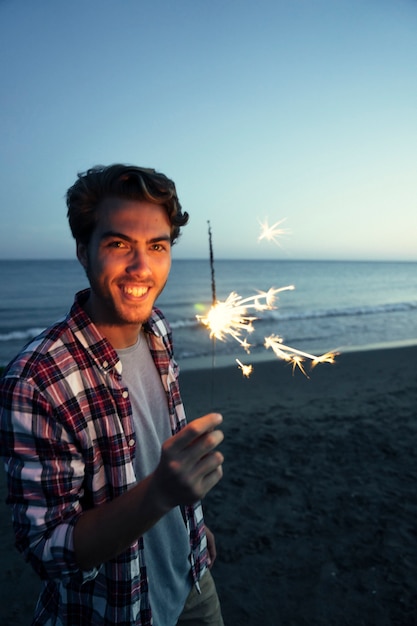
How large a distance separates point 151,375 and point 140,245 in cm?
88

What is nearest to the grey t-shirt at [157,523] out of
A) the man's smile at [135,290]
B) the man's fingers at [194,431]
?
the man's smile at [135,290]

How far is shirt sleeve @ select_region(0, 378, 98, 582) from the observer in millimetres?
1730

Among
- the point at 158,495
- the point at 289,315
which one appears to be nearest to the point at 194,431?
the point at 158,495

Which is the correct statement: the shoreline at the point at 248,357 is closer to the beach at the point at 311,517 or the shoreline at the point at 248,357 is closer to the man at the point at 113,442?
the beach at the point at 311,517

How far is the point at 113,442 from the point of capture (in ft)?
6.84

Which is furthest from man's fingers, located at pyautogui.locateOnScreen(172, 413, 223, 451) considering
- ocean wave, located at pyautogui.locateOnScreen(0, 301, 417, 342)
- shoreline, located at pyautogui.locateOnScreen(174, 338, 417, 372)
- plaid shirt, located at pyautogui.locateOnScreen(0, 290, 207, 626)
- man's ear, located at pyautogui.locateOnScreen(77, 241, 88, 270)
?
ocean wave, located at pyautogui.locateOnScreen(0, 301, 417, 342)

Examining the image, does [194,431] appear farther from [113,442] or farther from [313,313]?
[313,313]

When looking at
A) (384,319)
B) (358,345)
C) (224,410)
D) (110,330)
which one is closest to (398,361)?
(358,345)

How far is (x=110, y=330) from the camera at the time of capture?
8.02 ft

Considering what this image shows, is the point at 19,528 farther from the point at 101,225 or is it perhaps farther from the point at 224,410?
the point at 224,410

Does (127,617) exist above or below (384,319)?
above

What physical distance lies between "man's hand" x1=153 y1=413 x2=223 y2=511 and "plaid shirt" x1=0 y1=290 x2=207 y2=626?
50 centimetres

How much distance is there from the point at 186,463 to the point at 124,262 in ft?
3.97

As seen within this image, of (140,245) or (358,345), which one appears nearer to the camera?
(140,245)
